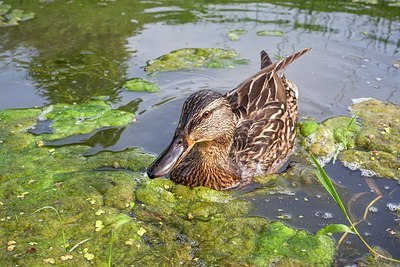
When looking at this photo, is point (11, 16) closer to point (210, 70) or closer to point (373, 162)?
point (210, 70)

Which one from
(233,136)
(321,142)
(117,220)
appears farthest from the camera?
(321,142)

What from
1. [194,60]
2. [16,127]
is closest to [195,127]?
[16,127]

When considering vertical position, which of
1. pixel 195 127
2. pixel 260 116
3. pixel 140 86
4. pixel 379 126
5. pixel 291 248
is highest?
pixel 195 127

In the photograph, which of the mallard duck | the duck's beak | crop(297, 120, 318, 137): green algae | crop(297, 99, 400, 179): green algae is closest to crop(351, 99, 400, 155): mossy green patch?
crop(297, 99, 400, 179): green algae

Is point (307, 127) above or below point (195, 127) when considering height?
below

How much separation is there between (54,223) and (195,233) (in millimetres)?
1017

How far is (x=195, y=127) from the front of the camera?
4.12 metres

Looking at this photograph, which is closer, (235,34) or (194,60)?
(194,60)

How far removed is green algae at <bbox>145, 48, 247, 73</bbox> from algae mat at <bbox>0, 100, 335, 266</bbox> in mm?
2014

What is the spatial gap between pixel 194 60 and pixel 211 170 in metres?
2.65

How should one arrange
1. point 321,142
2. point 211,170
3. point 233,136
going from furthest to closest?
point 321,142 → point 233,136 → point 211,170

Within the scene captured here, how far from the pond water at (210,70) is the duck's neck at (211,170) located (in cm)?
28

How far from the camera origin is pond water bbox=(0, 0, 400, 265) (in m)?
4.43

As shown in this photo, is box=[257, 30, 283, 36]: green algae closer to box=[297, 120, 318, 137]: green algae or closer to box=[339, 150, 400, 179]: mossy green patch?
box=[297, 120, 318, 137]: green algae
